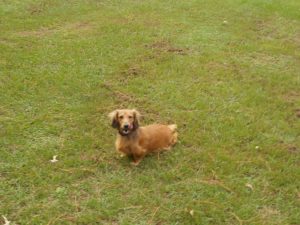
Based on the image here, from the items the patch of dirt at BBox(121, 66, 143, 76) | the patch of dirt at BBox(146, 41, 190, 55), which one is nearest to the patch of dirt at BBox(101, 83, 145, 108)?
the patch of dirt at BBox(121, 66, 143, 76)

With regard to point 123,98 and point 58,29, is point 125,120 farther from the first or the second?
point 58,29

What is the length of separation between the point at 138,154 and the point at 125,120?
0.43 meters

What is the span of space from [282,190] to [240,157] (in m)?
0.62

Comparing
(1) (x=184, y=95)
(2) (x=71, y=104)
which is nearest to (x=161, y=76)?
(1) (x=184, y=95)

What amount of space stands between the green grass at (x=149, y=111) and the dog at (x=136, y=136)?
0.42 ft

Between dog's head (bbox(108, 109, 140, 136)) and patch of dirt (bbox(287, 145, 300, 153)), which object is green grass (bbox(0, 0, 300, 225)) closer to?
patch of dirt (bbox(287, 145, 300, 153))

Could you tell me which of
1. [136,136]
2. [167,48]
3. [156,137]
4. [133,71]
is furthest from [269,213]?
[167,48]

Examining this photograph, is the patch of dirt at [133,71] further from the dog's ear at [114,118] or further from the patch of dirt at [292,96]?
the dog's ear at [114,118]

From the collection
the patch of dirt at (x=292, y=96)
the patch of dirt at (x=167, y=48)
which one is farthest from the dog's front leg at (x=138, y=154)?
the patch of dirt at (x=167, y=48)

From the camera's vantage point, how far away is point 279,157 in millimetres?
5047

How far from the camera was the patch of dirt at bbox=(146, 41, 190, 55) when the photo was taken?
7.86 m

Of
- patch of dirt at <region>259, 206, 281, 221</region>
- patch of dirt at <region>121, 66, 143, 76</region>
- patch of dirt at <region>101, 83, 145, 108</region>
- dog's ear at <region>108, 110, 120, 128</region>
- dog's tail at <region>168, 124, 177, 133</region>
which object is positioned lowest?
patch of dirt at <region>259, 206, 281, 221</region>

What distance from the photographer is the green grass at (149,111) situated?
4.27 metres

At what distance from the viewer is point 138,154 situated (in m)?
4.73
